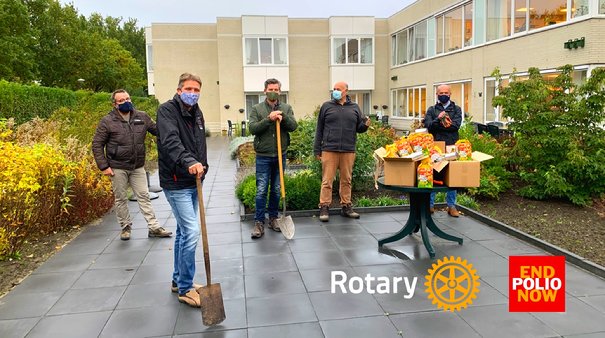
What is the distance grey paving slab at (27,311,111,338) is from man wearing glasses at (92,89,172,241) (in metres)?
2.15

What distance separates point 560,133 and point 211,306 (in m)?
5.79

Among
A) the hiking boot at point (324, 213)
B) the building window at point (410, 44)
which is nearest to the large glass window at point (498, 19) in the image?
the building window at point (410, 44)

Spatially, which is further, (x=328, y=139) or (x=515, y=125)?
(x=515, y=125)

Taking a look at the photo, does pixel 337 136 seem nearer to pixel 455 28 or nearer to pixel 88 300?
pixel 88 300

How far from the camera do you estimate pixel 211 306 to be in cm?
348

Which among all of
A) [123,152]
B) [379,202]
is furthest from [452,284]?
[123,152]

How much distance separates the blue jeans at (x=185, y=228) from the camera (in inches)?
147

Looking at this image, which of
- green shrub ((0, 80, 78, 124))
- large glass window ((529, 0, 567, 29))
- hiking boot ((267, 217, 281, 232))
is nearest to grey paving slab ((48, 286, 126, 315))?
hiking boot ((267, 217, 281, 232))

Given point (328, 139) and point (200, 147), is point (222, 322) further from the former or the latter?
point (328, 139)

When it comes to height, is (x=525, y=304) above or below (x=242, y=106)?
below

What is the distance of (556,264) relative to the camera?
4.62m

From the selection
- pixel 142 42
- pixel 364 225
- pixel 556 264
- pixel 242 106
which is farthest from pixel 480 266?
pixel 142 42

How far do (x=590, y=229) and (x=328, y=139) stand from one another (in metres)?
3.40

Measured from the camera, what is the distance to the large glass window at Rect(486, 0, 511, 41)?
1623cm
